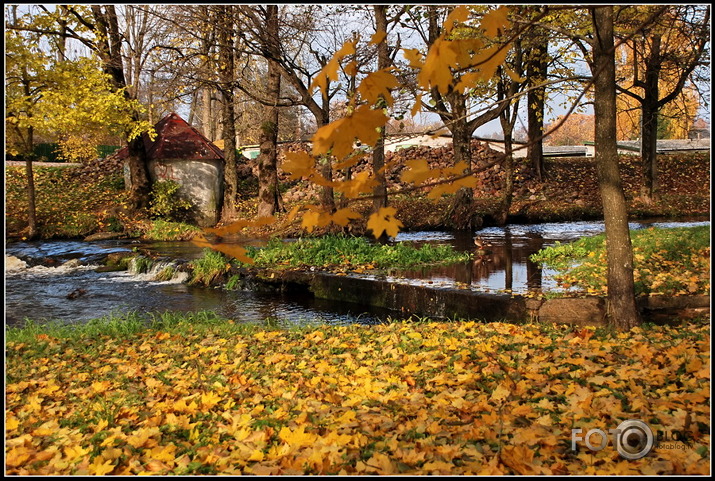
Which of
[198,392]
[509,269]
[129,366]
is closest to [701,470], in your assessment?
[198,392]

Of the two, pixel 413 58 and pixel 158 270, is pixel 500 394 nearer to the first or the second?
pixel 413 58

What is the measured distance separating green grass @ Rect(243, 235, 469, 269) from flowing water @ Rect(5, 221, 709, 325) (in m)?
0.56

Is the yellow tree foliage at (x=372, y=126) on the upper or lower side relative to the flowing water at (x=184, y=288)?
upper

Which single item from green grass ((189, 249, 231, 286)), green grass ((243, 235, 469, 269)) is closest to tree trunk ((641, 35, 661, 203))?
green grass ((243, 235, 469, 269))

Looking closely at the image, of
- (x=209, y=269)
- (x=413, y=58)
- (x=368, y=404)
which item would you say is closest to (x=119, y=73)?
(x=209, y=269)

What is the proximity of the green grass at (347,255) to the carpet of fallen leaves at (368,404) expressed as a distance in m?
4.78

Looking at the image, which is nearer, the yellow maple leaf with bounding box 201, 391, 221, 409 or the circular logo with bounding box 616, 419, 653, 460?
the circular logo with bounding box 616, 419, 653, 460

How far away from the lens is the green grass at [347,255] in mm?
10656

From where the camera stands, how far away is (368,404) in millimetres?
3662

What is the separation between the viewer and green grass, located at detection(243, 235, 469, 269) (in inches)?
420

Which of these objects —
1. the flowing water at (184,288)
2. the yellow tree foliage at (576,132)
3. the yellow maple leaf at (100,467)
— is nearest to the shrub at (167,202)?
the flowing water at (184,288)

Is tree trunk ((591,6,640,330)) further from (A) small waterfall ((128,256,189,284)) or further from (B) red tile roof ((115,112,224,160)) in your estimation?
(B) red tile roof ((115,112,224,160))

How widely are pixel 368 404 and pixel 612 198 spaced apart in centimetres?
314

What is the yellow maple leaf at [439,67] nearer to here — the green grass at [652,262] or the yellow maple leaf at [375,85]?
the yellow maple leaf at [375,85]
